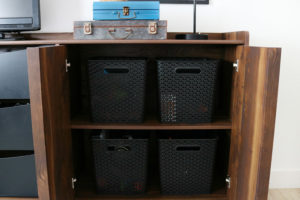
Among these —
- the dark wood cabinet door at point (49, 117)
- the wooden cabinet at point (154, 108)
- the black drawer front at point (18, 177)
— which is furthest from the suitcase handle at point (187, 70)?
the black drawer front at point (18, 177)

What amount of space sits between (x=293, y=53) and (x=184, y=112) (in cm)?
89

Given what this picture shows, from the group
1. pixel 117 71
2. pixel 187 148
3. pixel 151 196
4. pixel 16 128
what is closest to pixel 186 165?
pixel 187 148

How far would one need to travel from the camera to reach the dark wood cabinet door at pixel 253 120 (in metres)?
0.96

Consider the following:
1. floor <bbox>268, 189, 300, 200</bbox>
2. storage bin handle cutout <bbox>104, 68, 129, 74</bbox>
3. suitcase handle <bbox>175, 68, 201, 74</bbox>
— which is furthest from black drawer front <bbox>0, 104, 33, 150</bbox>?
floor <bbox>268, 189, 300, 200</bbox>

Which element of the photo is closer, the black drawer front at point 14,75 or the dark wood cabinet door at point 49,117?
the dark wood cabinet door at point 49,117

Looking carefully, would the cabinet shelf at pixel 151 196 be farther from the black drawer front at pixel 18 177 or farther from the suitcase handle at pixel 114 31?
the suitcase handle at pixel 114 31

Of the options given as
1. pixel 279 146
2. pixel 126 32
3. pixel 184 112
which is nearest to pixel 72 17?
pixel 126 32

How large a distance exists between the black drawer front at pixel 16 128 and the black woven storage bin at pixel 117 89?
0.32 m

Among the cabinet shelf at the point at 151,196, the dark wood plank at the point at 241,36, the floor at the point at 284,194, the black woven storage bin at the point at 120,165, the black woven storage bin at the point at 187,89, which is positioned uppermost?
the dark wood plank at the point at 241,36

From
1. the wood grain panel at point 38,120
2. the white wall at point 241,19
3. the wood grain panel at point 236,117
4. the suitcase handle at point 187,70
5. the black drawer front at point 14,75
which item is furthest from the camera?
the white wall at point 241,19

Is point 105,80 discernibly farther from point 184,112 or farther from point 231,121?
point 231,121

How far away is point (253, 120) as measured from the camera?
1063mm

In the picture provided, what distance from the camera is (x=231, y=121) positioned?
1.31m

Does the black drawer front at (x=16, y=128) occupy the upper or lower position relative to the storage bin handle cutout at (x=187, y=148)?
upper
